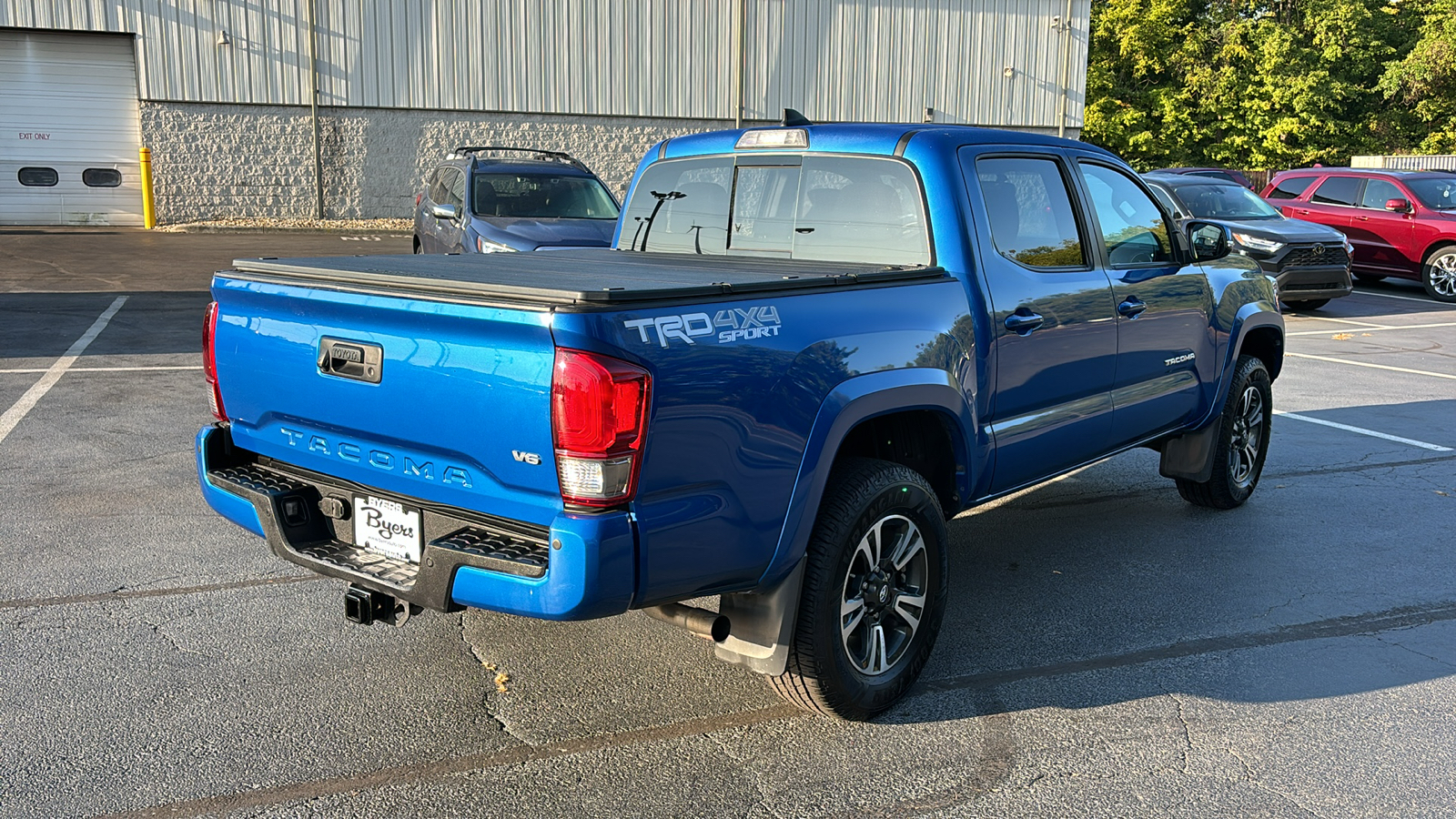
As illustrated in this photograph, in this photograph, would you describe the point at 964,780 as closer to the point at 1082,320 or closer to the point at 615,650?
the point at 615,650

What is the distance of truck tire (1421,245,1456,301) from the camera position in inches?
674

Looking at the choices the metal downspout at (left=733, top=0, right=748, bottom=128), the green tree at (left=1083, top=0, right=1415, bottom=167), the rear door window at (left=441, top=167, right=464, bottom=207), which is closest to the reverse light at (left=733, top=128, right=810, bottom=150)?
the rear door window at (left=441, top=167, right=464, bottom=207)

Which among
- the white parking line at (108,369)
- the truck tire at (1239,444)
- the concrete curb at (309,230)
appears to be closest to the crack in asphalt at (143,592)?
the truck tire at (1239,444)

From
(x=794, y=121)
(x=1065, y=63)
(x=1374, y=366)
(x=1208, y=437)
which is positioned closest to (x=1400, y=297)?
(x=1374, y=366)

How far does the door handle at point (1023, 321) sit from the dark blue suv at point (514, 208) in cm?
768

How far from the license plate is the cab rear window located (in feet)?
6.45

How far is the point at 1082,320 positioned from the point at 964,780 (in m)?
2.11

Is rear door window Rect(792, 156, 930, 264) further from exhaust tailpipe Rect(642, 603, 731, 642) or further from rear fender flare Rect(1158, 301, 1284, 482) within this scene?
rear fender flare Rect(1158, 301, 1284, 482)

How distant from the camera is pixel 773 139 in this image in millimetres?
4828

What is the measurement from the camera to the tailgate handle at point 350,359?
3.37 metres

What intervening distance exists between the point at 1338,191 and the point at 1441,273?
77.2 inches

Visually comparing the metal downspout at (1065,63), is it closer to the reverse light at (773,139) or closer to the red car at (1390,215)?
the red car at (1390,215)

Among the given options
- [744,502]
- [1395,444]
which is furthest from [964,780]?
[1395,444]

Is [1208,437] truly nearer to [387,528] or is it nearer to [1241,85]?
[387,528]
